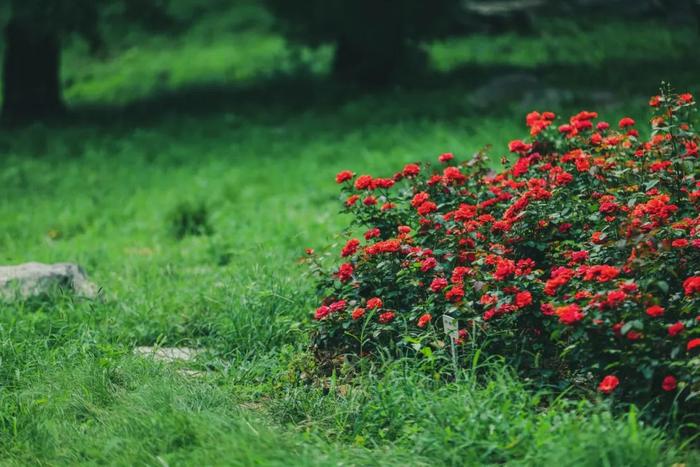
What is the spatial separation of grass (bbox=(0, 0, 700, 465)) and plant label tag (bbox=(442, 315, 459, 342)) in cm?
18

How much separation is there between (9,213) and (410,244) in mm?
5471

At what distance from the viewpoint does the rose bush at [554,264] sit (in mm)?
3693

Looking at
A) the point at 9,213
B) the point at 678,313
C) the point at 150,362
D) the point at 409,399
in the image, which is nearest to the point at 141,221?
the point at 9,213

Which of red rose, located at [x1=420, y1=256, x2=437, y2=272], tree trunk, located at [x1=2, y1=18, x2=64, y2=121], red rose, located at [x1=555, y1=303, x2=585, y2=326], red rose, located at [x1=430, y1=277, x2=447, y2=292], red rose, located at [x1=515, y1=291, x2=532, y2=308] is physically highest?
red rose, located at [x1=555, y1=303, x2=585, y2=326]

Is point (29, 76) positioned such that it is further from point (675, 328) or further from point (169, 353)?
point (675, 328)

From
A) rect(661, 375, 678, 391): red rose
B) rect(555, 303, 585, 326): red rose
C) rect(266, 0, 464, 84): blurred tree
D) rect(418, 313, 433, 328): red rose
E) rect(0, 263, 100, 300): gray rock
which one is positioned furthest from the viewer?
rect(266, 0, 464, 84): blurred tree

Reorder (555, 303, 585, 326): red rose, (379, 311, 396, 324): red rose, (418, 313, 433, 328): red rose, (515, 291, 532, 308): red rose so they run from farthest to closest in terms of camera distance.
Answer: (379, 311, 396, 324): red rose, (418, 313, 433, 328): red rose, (515, 291, 532, 308): red rose, (555, 303, 585, 326): red rose

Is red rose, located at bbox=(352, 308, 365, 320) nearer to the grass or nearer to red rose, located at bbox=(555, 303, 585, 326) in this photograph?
the grass

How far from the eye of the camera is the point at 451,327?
13.8 ft

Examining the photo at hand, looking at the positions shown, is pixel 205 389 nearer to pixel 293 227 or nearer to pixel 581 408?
pixel 581 408

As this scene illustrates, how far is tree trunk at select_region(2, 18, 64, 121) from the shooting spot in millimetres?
13461

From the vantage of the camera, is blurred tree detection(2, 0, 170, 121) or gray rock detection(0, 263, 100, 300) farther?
blurred tree detection(2, 0, 170, 121)

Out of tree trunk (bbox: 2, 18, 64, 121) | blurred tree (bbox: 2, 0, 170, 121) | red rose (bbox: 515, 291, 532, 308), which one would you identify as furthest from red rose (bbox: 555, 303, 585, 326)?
tree trunk (bbox: 2, 18, 64, 121)

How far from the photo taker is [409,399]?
153 inches
